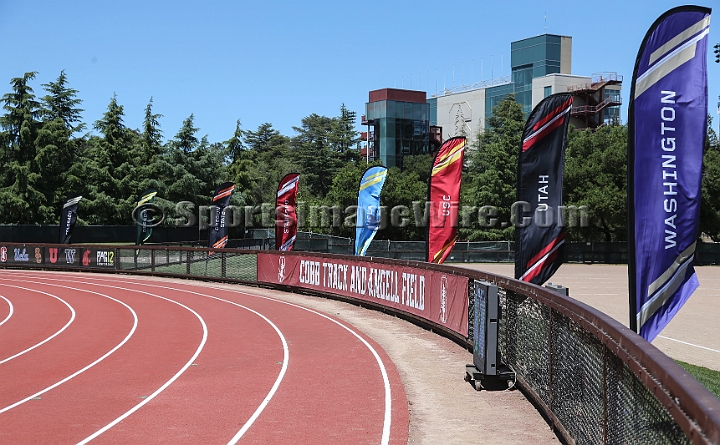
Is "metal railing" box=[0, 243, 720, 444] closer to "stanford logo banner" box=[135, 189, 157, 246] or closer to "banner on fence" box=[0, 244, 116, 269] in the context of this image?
"banner on fence" box=[0, 244, 116, 269]

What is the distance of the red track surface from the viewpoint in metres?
9.20

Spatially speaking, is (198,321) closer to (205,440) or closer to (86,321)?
(86,321)

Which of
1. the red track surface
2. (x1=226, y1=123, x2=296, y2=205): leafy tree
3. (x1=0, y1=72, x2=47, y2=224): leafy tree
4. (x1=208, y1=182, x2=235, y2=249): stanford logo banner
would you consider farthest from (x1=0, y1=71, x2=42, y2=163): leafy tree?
the red track surface

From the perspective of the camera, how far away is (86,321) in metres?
20.4

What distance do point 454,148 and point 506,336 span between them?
34.1 ft

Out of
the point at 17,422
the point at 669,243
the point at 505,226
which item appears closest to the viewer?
the point at 669,243

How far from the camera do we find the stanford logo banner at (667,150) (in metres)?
8.13

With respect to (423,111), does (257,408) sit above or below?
below

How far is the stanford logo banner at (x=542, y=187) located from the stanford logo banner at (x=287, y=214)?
19689 mm

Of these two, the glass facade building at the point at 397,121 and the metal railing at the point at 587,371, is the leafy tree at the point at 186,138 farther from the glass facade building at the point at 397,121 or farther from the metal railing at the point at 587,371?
the metal railing at the point at 587,371

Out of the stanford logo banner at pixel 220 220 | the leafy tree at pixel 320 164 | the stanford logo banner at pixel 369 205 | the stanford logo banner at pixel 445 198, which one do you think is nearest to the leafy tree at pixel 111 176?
the leafy tree at pixel 320 164

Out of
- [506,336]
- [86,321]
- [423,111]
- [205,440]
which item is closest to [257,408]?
[205,440]

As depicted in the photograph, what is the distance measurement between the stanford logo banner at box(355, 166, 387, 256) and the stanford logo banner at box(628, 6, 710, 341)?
18.7 metres

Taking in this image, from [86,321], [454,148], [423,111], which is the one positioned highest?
[423,111]
